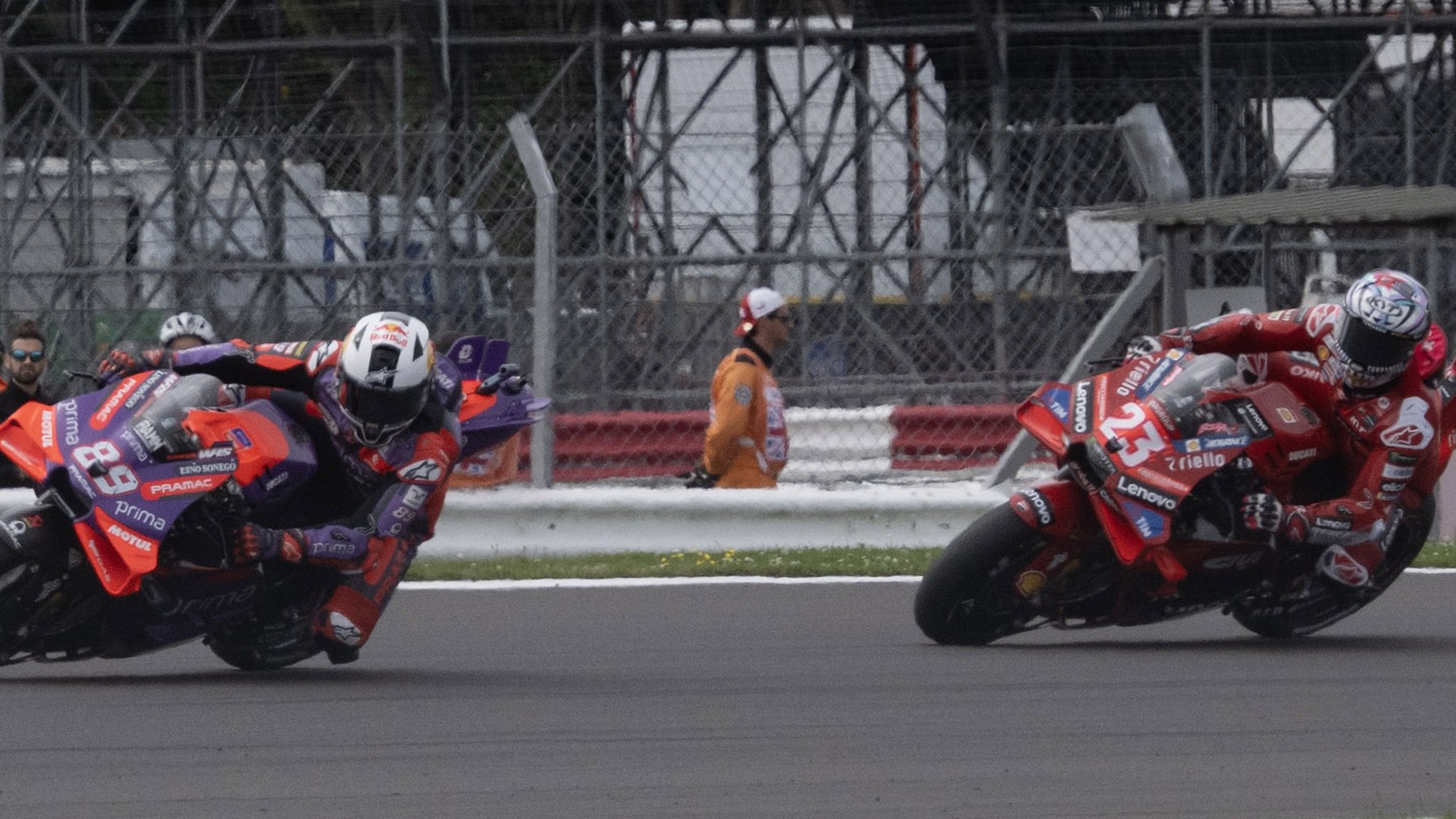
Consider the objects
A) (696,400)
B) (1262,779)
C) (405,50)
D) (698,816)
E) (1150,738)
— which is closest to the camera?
(698,816)

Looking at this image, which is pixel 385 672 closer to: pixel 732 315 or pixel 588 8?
pixel 732 315

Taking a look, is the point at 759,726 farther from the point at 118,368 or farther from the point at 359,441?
the point at 118,368

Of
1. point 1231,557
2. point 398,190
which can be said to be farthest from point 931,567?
point 398,190

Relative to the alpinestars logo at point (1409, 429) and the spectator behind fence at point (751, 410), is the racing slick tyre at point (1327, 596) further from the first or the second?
the spectator behind fence at point (751, 410)

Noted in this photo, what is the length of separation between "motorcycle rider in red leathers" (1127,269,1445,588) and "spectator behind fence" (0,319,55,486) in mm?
6172

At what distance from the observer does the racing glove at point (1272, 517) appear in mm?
6766

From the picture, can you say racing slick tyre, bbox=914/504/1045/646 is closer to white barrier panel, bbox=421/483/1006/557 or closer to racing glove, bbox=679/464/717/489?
white barrier panel, bbox=421/483/1006/557

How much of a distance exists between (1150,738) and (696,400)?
21.4 ft

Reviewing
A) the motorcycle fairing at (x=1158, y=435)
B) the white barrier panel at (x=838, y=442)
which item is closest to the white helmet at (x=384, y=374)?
the motorcycle fairing at (x=1158, y=435)

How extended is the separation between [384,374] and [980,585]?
1.99 meters

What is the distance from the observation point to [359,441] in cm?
651

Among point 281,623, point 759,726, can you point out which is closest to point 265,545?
point 281,623

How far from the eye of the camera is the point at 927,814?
187 inches

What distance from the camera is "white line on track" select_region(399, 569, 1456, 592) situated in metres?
9.54
